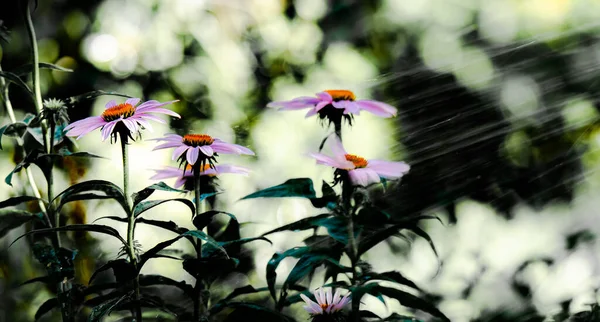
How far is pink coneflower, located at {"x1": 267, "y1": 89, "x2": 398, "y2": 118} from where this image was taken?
513 mm

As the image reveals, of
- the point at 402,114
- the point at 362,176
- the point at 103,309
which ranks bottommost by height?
the point at 103,309

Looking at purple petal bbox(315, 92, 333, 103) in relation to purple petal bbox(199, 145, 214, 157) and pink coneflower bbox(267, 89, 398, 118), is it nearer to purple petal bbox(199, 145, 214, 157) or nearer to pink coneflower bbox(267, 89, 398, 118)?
pink coneflower bbox(267, 89, 398, 118)

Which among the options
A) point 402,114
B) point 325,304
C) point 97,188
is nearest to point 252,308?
point 325,304

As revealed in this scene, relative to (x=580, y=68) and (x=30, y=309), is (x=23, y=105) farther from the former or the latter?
(x=580, y=68)

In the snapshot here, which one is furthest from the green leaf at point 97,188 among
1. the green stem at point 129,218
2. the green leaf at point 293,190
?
the green leaf at point 293,190

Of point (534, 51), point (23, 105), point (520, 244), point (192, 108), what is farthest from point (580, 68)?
point (23, 105)

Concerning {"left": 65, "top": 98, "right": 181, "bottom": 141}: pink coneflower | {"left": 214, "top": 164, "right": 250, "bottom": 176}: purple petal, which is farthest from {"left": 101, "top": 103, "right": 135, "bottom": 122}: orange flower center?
{"left": 214, "top": 164, "right": 250, "bottom": 176}: purple petal

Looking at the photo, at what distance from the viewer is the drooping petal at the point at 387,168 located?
1.67 feet

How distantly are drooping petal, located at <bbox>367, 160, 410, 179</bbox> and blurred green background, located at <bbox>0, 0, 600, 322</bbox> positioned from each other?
0.28 meters

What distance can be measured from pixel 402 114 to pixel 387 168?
0.43 meters

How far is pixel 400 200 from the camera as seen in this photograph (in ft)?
2.68

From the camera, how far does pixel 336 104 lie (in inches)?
20.2

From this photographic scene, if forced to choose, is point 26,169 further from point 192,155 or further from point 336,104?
point 336,104

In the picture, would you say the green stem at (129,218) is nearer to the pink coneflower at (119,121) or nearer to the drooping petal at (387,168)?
the pink coneflower at (119,121)
